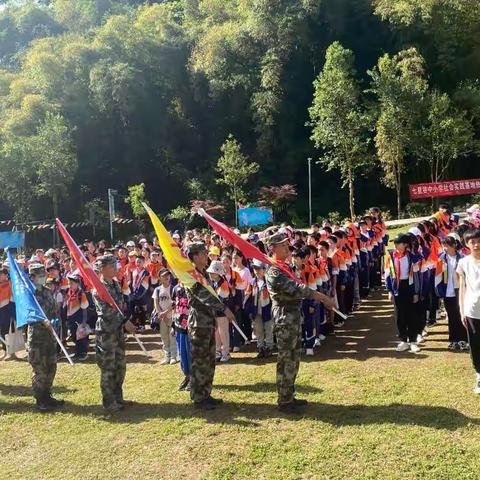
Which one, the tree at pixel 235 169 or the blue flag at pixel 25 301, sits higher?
the tree at pixel 235 169

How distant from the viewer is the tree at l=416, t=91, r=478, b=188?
2342cm

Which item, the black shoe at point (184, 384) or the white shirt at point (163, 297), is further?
the white shirt at point (163, 297)

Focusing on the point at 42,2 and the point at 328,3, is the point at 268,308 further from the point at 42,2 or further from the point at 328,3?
the point at 42,2

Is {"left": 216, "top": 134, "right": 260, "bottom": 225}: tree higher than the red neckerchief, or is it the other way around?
{"left": 216, "top": 134, "right": 260, "bottom": 225}: tree

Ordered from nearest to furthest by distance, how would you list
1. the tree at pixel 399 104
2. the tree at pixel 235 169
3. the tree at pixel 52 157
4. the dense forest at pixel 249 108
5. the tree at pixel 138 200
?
the tree at pixel 399 104 < the dense forest at pixel 249 108 < the tree at pixel 52 157 < the tree at pixel 235 169 < the tree at pixel 138 200

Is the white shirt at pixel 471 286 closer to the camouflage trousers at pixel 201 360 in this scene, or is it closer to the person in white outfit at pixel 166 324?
the camouflage trousers at pixel 201 360

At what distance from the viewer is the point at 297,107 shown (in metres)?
32.0

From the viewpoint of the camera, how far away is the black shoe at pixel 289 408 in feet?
19.1

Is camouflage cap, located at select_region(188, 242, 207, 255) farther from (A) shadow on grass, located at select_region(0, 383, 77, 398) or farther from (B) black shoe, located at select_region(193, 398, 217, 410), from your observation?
(A) shadow on grass, located at select_region(0, 383, 77, 398)

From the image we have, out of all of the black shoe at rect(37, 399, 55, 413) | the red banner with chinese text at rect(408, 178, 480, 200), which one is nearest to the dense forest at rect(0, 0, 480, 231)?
the red banner with chinese text at rect(408, 178, 480, 200)

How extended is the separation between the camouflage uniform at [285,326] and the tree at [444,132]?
19.9 meters

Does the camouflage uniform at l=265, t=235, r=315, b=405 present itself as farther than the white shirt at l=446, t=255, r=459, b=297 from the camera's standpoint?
No

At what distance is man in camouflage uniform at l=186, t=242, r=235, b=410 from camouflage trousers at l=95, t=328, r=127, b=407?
34.4 inches

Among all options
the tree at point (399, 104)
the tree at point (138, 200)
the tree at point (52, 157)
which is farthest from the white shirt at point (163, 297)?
the tree at point (52, 157)
